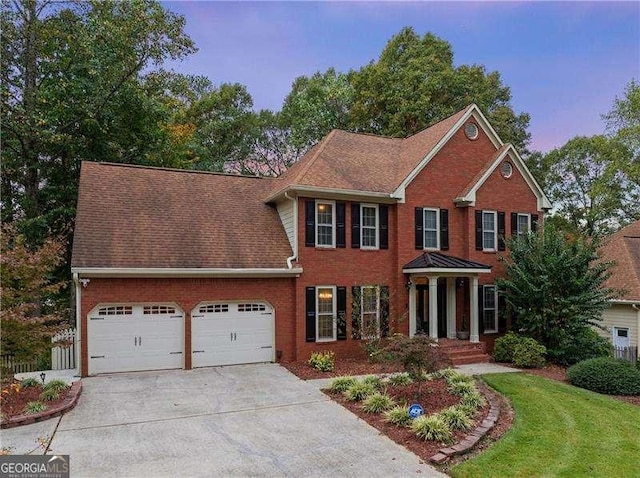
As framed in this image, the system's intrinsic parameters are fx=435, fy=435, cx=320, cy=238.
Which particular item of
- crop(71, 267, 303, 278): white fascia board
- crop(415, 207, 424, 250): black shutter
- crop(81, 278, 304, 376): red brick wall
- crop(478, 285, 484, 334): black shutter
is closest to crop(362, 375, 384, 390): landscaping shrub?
crop(81, 278, 304, 376): red brick wall

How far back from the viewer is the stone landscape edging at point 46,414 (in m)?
7.95

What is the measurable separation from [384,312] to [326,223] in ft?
12.3

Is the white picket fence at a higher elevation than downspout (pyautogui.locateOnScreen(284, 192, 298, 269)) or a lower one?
lower

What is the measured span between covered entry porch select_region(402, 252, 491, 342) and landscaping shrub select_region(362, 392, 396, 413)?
6039 mm

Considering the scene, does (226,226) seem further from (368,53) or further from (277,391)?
(368,53)

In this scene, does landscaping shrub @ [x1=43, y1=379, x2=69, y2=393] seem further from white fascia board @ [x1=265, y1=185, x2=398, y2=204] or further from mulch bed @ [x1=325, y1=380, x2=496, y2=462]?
white fascia board @ [x1=265, y1=185, x2=398, y2=204]

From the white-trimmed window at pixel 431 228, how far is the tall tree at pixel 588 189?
21.2 m

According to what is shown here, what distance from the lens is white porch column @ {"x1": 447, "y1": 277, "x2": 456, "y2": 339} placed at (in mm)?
16438

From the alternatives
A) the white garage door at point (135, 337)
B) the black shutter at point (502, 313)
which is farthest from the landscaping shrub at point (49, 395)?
the black shutter at point (502, 313)

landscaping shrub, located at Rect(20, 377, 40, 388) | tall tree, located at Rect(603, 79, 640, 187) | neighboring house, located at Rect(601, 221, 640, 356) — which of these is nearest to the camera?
landscaping shrub, located at Rect(20, 377, 40, 388)

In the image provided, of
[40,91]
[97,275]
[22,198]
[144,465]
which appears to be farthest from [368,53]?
[144,465]

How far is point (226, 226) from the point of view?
15000mm

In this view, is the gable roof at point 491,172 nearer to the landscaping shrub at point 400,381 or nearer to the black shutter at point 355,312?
the black shutter at point 355,312

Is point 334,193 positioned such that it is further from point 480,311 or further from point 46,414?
point 46,414
